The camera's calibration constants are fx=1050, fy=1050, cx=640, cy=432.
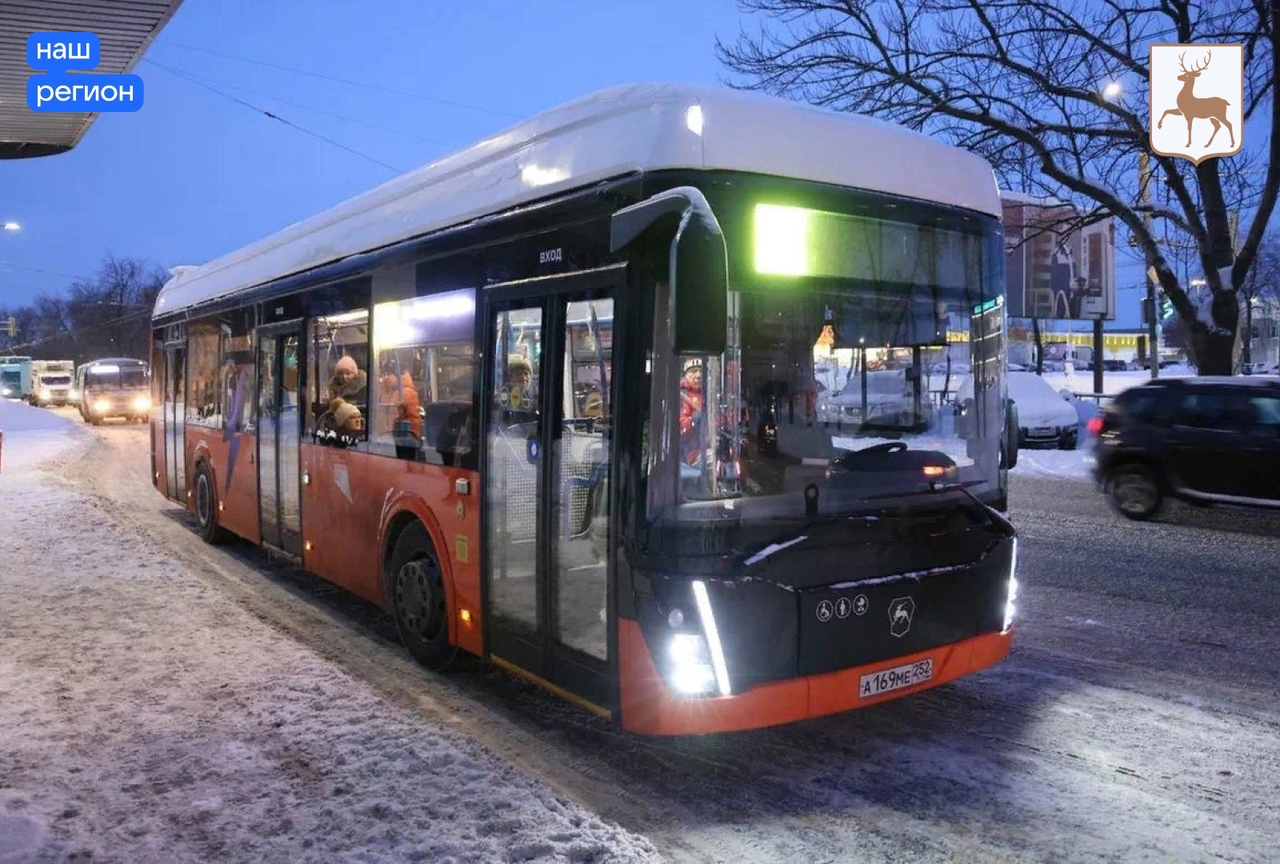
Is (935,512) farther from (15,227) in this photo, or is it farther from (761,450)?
(15,227)

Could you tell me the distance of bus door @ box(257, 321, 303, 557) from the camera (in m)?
8.60

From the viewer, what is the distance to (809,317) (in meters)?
4.79

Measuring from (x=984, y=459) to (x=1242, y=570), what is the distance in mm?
5908

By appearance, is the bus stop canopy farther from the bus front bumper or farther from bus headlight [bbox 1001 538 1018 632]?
bus headlight [bbox 1001 538 1018 632]

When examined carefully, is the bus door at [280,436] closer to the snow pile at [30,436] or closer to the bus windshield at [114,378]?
the snow pile at [30,436]

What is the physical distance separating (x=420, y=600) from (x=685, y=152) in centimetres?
338

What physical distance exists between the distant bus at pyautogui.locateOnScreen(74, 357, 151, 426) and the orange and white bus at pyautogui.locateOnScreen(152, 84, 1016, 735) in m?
38.1

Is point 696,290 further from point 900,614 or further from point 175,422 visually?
point 175,422

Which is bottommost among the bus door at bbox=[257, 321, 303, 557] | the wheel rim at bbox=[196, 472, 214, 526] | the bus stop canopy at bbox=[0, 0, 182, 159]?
the wheel rim at bbox=[196, 472, 214, 526]

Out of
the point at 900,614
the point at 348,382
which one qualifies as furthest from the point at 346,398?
the point at 900,614

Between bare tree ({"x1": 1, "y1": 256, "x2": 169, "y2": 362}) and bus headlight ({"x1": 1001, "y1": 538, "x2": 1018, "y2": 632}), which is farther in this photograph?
bare tree ({"x1": 1, "y1": 256, "x2": 169, "y2": 362})

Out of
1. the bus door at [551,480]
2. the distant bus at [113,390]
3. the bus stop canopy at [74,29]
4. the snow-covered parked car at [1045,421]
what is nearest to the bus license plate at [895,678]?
the bus door at [551,480]

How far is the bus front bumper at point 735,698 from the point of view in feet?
14.6

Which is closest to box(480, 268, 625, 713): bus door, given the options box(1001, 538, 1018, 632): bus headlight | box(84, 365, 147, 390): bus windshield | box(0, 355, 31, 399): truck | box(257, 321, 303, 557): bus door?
box(1001, 538, 1018, 632): bus headlight
